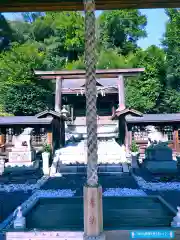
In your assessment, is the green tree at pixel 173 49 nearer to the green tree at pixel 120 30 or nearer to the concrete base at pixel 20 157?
the green tree at pixel 120 30

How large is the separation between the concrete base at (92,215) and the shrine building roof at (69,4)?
4.25 m

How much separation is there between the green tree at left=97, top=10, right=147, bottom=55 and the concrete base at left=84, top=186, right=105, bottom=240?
128ft

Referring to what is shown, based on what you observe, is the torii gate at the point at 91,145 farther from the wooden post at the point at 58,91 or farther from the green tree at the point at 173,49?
the green tree at the point at 173,49

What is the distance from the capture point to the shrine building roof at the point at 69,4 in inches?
249

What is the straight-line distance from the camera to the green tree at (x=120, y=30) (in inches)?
1689

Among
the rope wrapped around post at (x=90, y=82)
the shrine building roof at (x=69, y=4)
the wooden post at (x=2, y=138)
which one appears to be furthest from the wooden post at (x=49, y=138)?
the rope wrapped around post at (x=90, y=82)

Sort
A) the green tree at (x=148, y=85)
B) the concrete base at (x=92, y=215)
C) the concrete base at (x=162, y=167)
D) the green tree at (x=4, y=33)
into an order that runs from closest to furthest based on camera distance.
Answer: the concrete base at (x=92, y=215), the concrete base at (x=162, y=167), the green tree at (x=148, y=85), the green tree at (x=4, y=33)

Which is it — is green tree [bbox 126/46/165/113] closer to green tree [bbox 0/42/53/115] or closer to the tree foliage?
the tree foliage

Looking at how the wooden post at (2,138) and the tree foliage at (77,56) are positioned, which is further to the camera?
the tree foliage at (77,56)

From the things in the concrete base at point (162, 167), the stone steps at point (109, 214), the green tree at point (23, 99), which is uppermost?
the green tree at point (23, 99)

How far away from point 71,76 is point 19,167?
939 centimetres

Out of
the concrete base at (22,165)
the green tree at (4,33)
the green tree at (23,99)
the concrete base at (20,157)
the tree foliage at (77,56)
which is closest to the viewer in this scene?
the concrete base at (22,165)

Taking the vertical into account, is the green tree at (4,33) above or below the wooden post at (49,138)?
above

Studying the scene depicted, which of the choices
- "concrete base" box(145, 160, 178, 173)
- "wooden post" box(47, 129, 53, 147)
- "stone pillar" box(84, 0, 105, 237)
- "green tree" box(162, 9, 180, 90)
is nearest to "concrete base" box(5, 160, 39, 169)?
"wooden post" box(47, 129, 53, 147)
